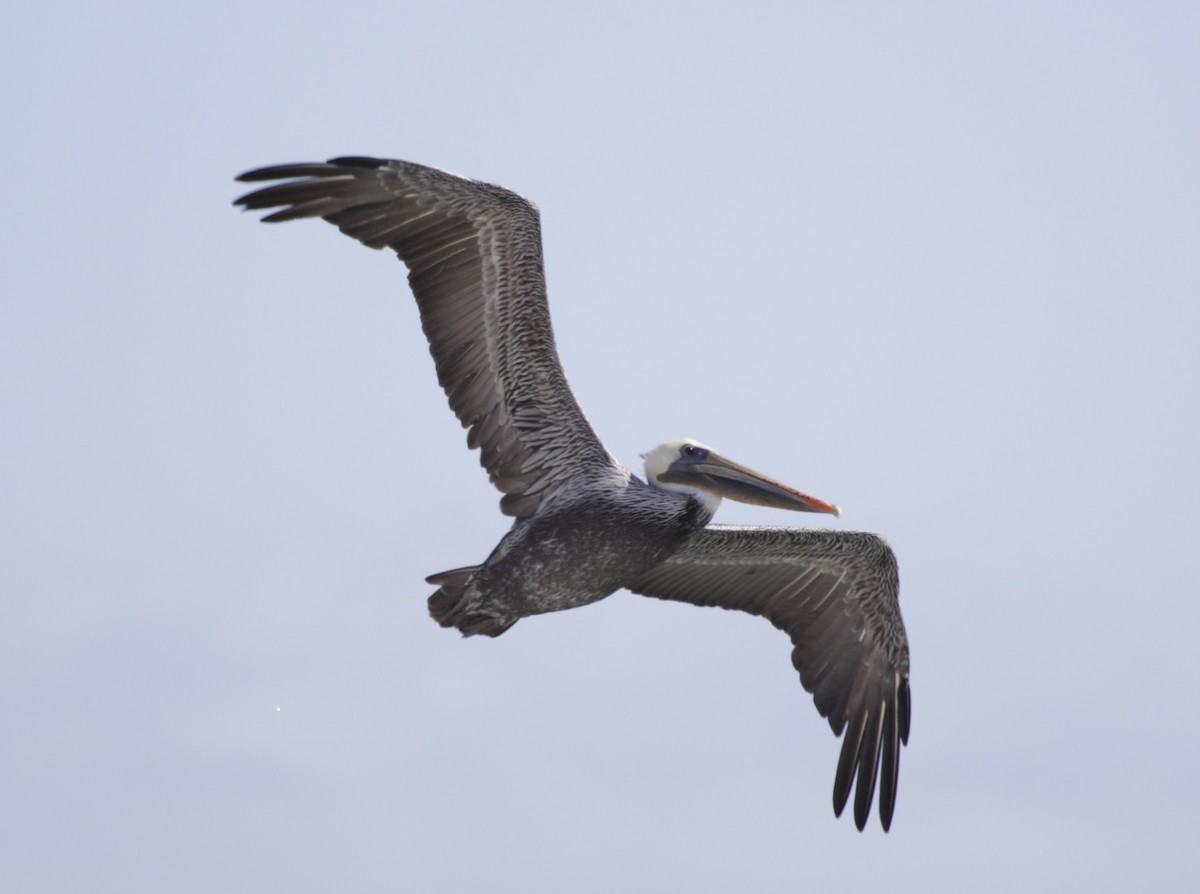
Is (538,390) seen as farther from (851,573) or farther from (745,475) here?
(851,573)

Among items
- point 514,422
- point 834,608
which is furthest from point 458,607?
point 834,608

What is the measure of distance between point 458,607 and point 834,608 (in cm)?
334

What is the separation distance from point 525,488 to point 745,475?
5.23ft

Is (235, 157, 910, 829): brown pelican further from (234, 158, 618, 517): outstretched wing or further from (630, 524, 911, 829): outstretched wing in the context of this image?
(630, 524, 911, 829): outstretched wing

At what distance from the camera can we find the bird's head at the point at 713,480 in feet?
38.3

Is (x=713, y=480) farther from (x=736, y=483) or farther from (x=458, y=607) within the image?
(x=458, y=607)

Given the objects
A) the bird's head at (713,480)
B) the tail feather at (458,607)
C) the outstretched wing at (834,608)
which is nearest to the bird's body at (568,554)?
the tail feather at (458,607)

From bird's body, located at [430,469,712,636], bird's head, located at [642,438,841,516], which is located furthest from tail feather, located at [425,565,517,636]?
bird's head, located at [642,438,841,516]

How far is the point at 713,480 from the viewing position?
38.3 ft

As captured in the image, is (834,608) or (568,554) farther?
(834,608)

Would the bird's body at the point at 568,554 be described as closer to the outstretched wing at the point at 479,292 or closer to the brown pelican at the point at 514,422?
the brown pelican at the point at 514,422

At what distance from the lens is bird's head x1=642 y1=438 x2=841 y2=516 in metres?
11.7

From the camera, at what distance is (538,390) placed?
11.3 meters

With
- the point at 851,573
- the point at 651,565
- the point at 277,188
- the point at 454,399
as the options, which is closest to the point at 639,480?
the point at 651,565
